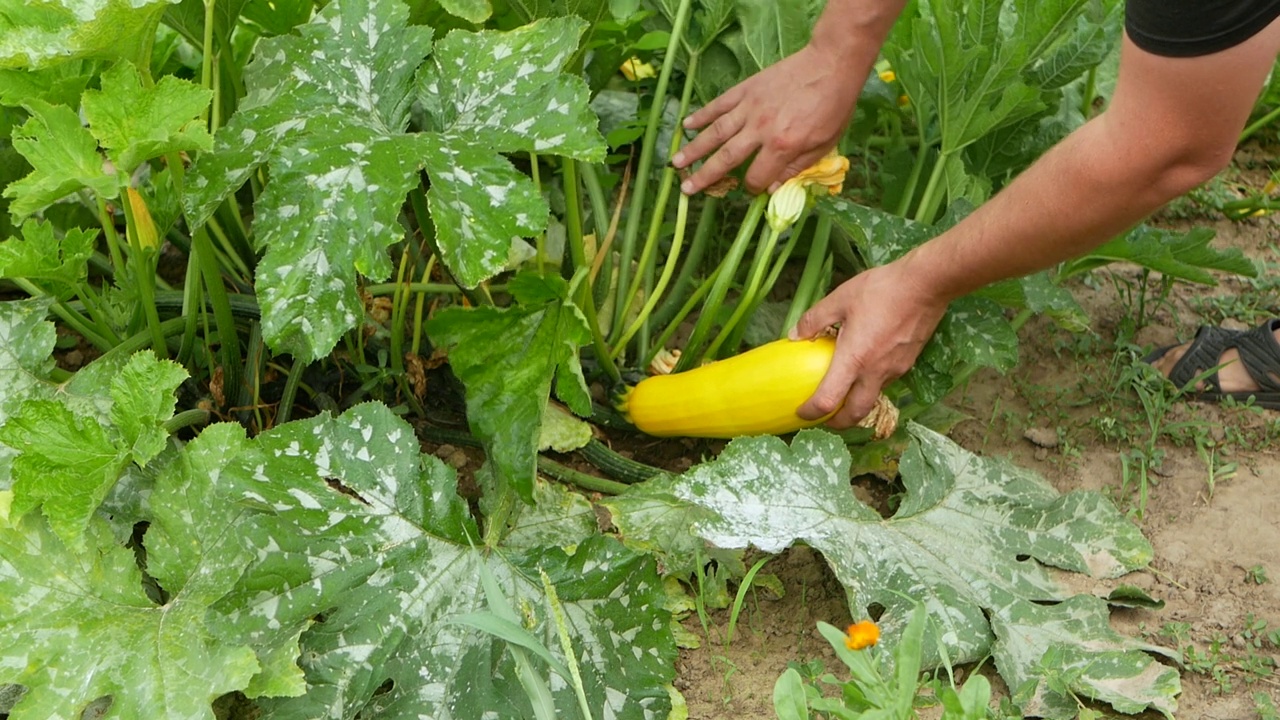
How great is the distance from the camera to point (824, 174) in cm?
224

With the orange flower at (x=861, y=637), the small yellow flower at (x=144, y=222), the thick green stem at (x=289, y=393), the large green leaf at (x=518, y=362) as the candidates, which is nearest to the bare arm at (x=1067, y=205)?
the large green leaf at (x=518, y=362)

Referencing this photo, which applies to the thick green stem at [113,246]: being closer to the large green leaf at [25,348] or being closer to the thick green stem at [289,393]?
the large green leaf at [25,348]

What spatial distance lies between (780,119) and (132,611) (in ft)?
4.45

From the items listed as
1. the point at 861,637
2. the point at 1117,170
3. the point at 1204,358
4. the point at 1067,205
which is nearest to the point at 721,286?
the point at 1067,205

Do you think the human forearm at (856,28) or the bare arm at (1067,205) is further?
the human forearm at (856,28)

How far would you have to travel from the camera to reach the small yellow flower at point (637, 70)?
254cm

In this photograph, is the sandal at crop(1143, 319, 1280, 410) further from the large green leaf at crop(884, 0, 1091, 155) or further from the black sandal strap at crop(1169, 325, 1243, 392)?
the large green leaf at crop(884, 0, 1091, 155)

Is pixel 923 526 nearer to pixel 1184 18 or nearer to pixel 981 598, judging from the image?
Result: pixel 981 598

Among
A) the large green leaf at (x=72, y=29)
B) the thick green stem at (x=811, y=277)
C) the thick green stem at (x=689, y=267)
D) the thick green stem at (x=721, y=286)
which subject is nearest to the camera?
the large green leaf at (x=72, y=29)

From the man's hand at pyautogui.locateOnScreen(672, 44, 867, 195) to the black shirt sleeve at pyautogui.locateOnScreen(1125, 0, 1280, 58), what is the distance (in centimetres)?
86

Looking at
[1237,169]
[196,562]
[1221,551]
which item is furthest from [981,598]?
[1237,169]

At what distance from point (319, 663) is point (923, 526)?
966 millimetres

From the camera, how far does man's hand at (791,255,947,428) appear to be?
1.91 meters

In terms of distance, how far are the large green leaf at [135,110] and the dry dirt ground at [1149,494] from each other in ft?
3.56
